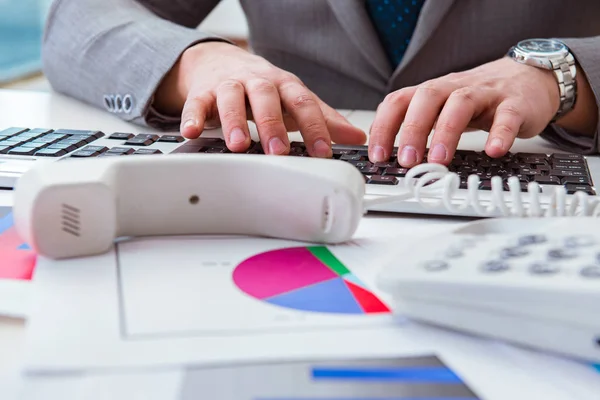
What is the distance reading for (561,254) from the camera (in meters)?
0.34

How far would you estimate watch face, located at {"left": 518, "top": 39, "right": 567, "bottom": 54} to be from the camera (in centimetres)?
80

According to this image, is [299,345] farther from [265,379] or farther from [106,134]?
[106,134]

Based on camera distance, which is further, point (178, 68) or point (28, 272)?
point (178, 68)

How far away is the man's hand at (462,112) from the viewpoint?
61cm

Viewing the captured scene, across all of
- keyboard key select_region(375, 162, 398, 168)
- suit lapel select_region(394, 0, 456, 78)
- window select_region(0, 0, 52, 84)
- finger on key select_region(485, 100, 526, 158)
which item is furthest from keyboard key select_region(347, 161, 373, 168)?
window select_region(0, 0, 52, 84)

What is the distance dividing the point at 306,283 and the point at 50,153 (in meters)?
0.32

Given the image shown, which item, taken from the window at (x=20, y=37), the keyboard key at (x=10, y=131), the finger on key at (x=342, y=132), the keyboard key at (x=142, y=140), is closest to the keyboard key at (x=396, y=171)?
the finger on key at (x=342, y=132)

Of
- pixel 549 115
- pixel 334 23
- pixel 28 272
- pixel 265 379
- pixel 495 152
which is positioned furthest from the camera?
pixel 334 23

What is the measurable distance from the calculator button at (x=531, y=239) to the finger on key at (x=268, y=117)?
0.28m

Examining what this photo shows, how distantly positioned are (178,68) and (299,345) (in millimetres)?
599

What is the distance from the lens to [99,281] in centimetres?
36

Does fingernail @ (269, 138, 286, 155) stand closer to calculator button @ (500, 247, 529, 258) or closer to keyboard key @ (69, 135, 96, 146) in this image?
keyboard key @ (69, 135, 96, 146)

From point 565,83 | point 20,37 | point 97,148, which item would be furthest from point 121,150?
point 20,37

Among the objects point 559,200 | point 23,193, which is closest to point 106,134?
point 23,193
